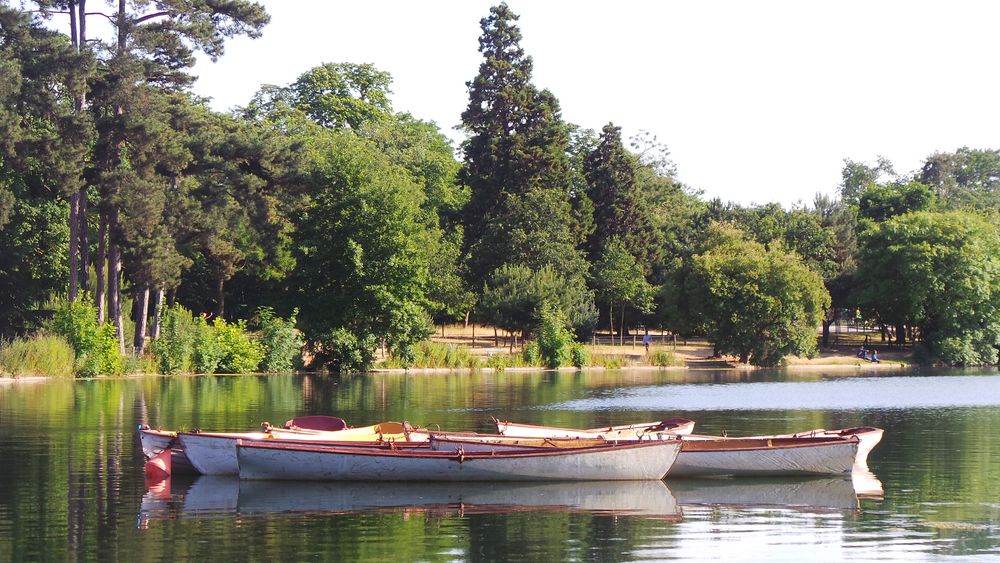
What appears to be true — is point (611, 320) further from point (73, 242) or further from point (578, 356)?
point (73, 242)

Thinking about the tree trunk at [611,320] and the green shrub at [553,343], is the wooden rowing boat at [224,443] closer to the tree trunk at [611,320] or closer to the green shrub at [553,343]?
the green shrub at [553,343]

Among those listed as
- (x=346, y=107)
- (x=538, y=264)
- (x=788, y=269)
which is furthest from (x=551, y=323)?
(x=346, y=107)

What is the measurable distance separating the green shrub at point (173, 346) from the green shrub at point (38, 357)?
206 inches

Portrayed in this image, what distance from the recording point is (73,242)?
205 ft

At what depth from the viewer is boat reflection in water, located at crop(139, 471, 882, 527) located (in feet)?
72.6

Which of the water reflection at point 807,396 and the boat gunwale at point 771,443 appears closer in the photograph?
the boat gunwale at point 771,443

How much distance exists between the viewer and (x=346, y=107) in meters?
119

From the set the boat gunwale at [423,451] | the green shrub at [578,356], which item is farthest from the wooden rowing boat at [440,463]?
the green shrub at [578,356]

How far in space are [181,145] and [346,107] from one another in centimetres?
5709

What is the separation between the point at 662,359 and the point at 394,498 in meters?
63.0

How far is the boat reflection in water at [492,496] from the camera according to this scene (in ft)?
72.6

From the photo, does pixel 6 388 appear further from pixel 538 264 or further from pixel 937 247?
pixel 937 247

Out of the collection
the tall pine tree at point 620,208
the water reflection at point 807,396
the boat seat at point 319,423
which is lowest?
the water reflection at point 807,396

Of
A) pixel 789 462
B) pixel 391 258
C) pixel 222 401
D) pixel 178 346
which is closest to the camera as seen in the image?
pixel 789 462
